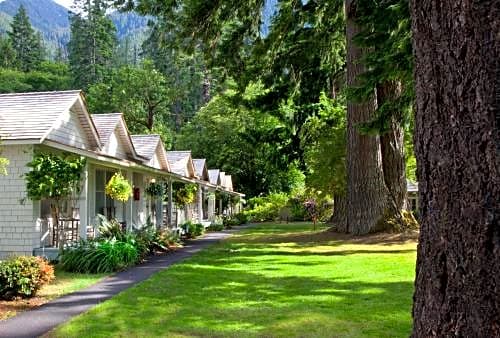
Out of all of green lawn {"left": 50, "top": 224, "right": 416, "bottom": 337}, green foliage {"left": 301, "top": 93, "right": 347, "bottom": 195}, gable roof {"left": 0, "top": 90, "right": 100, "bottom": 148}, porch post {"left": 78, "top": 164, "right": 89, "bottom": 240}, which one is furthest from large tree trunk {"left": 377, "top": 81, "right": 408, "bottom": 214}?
porch post {"left": 78, "top": 164, "right": 89, "bottom": 240}

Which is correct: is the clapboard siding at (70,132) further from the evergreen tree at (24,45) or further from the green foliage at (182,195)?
the evergreen tree at (24,45)

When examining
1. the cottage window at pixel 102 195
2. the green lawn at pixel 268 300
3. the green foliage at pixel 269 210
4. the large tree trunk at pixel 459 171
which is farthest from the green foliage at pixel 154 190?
the large tree trunk at pixel 459 171

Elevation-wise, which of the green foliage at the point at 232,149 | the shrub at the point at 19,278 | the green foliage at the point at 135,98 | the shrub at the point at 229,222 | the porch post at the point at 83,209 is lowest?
the shrub at the point at 19,278

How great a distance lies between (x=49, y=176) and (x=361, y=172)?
1076cm

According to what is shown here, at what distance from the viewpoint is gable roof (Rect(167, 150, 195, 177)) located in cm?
3253

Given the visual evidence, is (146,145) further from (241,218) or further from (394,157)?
(241,218)

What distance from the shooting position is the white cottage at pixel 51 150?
13.9 metres

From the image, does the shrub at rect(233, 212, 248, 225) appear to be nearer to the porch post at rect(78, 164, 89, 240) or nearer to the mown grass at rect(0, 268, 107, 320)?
the porch post at rect(78, 164, 89, 240)

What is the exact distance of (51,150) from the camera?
1478 cm

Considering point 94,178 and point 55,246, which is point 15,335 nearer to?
point 55,246

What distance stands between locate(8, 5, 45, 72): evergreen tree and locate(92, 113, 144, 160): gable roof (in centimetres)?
5791

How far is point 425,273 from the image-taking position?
10.5ft

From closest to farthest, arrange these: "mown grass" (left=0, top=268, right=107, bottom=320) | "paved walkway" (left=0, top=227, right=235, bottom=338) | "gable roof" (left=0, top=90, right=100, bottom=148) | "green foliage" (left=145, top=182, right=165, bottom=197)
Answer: "paved walkway" (left=0, top=227, right=235, bottom=338)
"mown grass" (left=0, top=268, right=107, bottom=320)
"gable roof" (left=0, top=90, right=100, bottom=148)
"green foliage" (left=145, top=182, right=165, bottom=197)

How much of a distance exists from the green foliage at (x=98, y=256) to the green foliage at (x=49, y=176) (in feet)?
4.85
